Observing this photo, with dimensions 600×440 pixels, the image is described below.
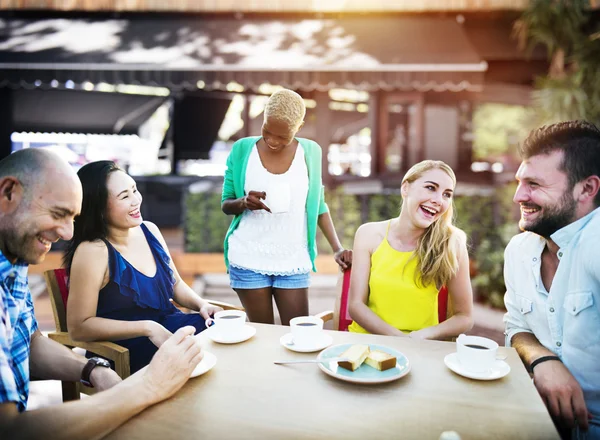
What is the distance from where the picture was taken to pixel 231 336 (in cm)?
183

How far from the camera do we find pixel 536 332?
2.03m

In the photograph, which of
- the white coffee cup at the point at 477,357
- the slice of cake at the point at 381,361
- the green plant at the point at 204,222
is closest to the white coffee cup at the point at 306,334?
the slice of cake at the point at 381,361

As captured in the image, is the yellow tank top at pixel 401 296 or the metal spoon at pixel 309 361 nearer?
the metal spoon at pixel 309 361

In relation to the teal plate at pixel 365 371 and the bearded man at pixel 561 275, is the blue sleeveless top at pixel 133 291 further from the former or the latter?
the bearded man at pixel 561 275

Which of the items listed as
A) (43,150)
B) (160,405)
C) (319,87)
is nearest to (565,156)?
(160,405)

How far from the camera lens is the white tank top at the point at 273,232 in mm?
2766

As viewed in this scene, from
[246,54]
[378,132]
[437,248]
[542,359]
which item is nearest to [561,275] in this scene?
[542,359]

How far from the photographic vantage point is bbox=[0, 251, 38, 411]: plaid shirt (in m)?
1.26

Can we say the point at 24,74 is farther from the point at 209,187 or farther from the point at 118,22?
the point at 209,187

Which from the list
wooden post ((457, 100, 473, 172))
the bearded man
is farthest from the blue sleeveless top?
wooden post ((457, 100, 473, 172))

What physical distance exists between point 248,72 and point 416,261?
435cm

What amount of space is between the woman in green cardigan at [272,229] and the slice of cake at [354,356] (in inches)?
43.5

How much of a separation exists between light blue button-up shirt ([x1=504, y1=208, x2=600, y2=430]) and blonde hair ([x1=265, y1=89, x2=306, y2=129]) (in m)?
1.28

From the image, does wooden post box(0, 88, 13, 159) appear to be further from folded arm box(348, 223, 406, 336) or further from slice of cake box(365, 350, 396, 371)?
slice of cake box(365, 350, 396, 371)
